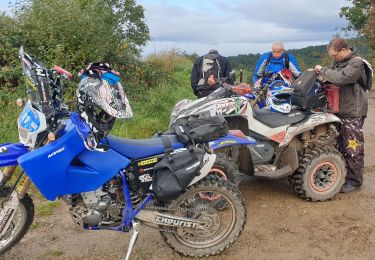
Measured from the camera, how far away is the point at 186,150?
368cm

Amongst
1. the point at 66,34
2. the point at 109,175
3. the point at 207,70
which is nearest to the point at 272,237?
the point at 109,175

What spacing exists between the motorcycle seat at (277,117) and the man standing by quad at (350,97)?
0.55 metres

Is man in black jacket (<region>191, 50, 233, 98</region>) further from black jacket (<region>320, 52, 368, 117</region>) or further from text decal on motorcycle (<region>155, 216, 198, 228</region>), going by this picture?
text decal on motorcycle (<region>155, 216, 198, 228</region>)

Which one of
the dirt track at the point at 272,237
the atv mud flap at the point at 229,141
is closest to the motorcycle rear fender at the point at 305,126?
the dirt track at the point at 272,237

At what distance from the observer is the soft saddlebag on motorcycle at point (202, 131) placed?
150 inches

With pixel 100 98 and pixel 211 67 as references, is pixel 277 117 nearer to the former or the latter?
pixel 211 67

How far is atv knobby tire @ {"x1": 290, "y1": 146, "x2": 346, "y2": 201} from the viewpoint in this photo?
5.32 m

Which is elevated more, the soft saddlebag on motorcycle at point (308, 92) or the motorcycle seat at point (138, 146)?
the soft saddlebag on motorcycle at point (308, 92)

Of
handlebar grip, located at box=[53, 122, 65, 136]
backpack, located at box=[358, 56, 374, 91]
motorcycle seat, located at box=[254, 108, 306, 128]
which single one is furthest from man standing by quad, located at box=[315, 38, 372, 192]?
handlebar grip, located at box=[53, 122, 65, 136]

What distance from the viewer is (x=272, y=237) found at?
438 centimetres

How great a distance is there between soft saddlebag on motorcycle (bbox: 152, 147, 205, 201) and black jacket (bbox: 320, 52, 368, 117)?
246 centimetres

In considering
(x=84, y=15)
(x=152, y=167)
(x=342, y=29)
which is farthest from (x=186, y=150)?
(x=342, y=29)

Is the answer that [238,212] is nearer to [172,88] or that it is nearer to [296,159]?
[296,159]

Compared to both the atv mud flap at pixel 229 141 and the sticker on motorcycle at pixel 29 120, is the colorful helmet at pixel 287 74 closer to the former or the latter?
the atv mud flap at pixel 229 141
